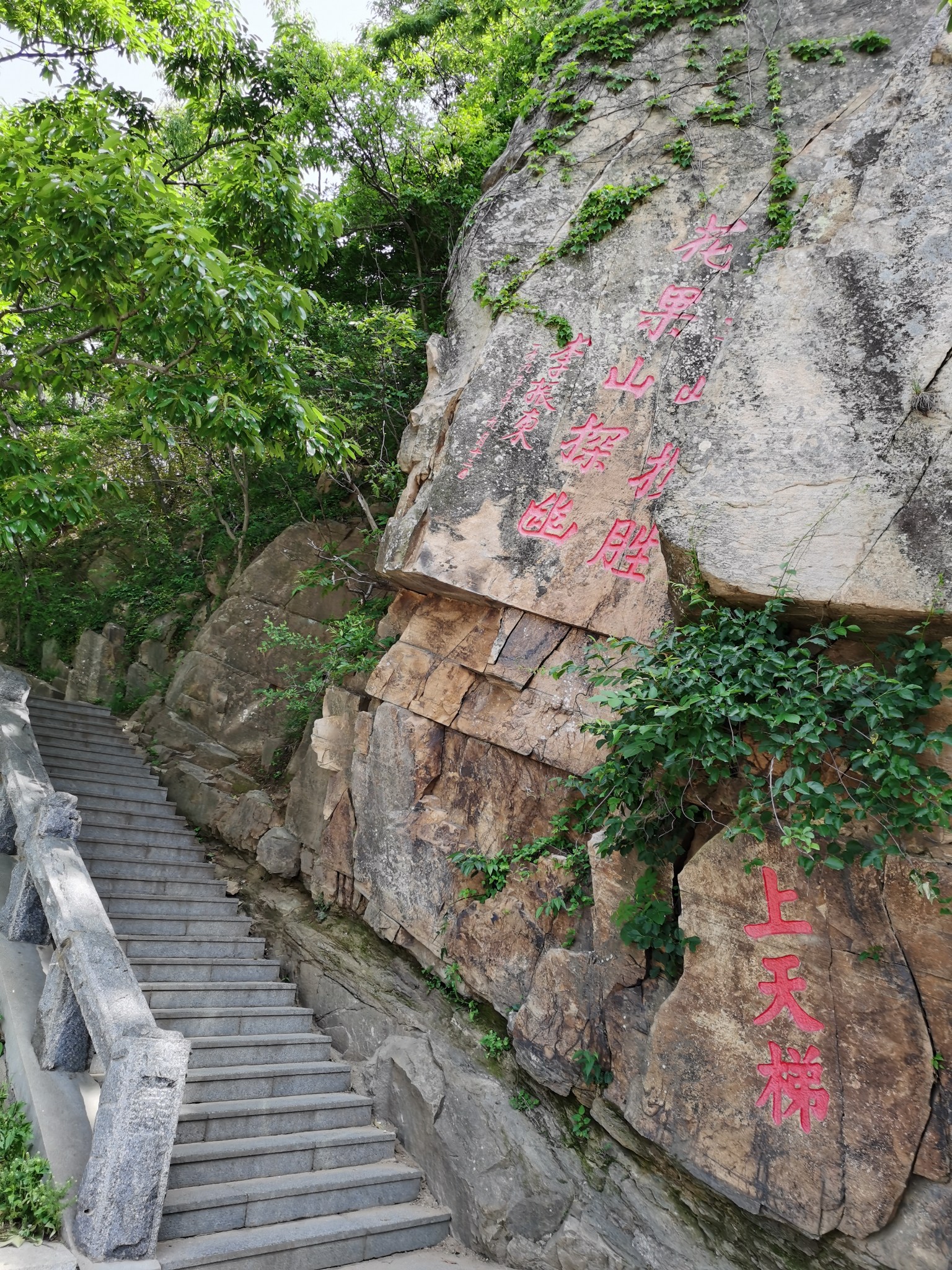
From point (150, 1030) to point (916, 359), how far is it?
5.33 meters

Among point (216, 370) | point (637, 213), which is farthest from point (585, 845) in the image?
point (637, 213)

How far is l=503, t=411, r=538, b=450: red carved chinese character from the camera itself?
6.47m

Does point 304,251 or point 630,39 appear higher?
point 630,39

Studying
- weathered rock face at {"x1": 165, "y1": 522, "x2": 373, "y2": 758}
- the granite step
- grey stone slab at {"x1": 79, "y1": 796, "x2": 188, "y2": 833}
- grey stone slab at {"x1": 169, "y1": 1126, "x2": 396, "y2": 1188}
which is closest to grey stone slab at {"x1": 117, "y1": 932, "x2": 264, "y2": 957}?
the granite step

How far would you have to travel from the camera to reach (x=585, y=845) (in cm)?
546

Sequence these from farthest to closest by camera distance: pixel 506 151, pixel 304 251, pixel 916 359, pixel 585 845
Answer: pixel 506 151
pixel 304 251
pixel 585 845
pixel 916 359

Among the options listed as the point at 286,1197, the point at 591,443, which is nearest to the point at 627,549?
the point at 591,443

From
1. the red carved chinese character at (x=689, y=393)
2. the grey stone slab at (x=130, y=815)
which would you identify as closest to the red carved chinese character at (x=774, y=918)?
the red carved chinese character at (x=689, y=393)

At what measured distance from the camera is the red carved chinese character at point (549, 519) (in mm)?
6141

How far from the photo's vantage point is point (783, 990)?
13.5 feet

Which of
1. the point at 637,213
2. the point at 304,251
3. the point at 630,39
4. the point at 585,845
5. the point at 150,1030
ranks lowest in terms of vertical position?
the point at 150,1030

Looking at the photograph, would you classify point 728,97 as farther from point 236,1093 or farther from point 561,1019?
point 236,1093

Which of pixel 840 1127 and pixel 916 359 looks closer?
pixel 840 1127

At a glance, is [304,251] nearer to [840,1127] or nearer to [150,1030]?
[150,1030]
